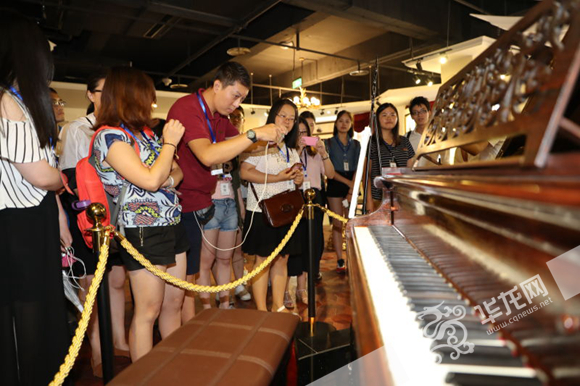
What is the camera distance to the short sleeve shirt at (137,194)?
1832 mm

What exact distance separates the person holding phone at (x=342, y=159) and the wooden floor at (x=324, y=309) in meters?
0.74

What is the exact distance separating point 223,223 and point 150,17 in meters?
7.00

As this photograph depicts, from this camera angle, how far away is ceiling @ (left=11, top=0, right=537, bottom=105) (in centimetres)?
733

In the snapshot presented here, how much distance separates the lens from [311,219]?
3020 mm

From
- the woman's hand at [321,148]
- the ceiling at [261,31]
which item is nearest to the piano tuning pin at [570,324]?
the woman's hand at [321,148]

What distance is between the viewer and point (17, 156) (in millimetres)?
1609

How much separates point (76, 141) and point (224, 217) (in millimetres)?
1229

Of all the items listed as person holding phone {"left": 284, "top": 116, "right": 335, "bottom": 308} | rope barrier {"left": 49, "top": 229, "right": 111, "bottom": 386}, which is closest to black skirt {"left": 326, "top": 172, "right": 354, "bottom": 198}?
person holding phone {"left": 284, "top": 116, "right": 335, "bottom": 308}

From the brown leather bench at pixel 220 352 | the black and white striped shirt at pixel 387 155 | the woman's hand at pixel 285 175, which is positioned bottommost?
the brown leather bench at pixel 220 352

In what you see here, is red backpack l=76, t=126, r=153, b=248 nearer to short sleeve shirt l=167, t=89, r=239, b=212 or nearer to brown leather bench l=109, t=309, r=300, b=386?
short sleeve shirt l=167, t=89, r=239, b=212

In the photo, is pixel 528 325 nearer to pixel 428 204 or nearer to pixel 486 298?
pixel 486 298

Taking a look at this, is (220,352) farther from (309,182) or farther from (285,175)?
(309,182)

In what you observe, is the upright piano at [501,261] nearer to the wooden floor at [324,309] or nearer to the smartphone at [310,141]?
the wooden floor at [324,309]

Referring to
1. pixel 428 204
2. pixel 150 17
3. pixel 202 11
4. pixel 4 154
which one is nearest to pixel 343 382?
pixel 428 204
